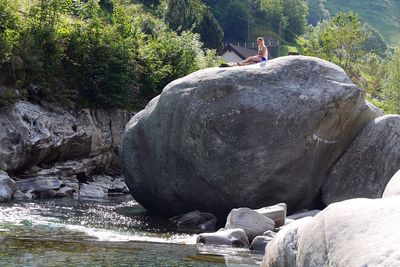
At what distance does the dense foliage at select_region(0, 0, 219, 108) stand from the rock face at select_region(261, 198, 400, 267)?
72.6 feet

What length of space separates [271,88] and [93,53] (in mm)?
17633

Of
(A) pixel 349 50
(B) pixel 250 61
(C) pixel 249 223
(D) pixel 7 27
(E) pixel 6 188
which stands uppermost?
(A) pixel 349 50

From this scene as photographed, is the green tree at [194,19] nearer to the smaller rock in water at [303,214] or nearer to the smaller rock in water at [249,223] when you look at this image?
the smaller rock in water at [303,214]

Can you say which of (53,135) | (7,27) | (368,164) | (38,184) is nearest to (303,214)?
(368,164)

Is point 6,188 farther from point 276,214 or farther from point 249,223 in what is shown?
point 276,214

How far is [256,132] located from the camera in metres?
21.8

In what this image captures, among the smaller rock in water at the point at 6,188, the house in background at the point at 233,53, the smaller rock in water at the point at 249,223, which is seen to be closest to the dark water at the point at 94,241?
the smaller rock in water at the point at 6,188

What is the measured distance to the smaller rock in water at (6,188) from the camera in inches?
958

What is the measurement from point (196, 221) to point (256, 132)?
3.86 meters

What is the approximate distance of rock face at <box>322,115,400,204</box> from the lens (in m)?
22.7

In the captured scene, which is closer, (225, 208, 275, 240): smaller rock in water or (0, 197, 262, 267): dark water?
(0, 197, 262, 267): dark water

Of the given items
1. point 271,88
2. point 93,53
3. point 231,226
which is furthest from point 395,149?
point 93,53

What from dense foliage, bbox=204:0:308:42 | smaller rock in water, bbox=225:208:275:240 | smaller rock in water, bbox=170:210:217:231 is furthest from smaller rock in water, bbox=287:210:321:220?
dense foliage, bbox=204:0:308:42

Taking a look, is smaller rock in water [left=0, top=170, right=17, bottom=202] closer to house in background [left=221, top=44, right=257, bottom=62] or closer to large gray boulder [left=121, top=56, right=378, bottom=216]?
large gray boulder [left=121, top=56, right=378, bottom=216]
